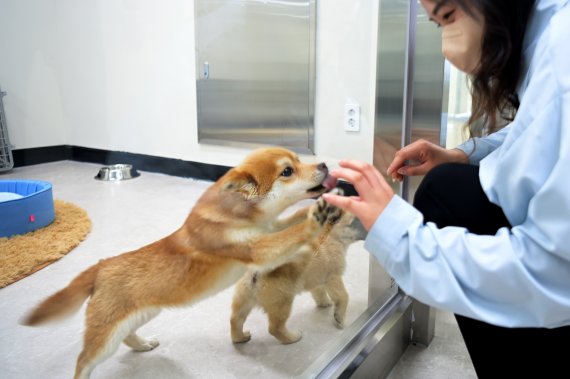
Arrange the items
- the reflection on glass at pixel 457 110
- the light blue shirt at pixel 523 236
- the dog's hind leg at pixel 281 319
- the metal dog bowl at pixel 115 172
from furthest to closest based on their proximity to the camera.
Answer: the reflection on glass at pixel 457 110 → the dog's hind leg at pixel 281 319 → the metal dog bowl at pixel 115 172 → the light blue shirt at pixel 523 236

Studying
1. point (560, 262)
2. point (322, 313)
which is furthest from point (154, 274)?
point (560, 262)

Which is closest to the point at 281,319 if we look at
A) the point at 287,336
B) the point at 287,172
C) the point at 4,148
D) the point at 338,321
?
the point at 287,336

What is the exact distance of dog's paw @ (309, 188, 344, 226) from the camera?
2.05 feet

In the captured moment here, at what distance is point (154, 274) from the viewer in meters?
0.59

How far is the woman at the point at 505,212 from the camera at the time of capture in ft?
1.42

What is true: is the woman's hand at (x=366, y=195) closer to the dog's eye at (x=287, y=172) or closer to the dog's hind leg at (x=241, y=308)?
the dog's eye at (x=287, y=172)

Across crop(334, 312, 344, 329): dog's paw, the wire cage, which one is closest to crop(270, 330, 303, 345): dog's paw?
crop(334, 312, 344, 329): dog's paw

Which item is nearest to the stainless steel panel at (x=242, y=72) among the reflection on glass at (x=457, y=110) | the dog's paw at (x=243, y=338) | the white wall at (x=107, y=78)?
the white wall at (x=107, y=78)

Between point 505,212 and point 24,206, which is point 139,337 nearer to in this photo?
point 24,206

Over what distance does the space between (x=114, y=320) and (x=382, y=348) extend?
58cm

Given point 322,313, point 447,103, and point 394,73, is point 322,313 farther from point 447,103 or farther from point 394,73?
point 447,103

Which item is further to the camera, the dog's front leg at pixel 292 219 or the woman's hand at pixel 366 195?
the dog's front leg at pixel 292 219

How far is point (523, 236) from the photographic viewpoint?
0.45 m

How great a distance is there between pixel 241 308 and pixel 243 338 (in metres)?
0.05
